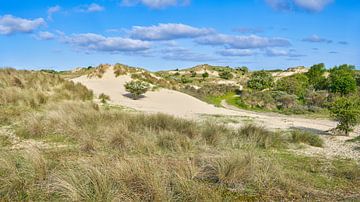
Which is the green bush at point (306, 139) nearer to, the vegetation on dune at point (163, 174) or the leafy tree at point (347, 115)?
the vegetation on dune at point (163, 174)

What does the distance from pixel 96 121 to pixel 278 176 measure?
23.3 feet

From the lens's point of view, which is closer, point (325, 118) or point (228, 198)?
point (228, 198)

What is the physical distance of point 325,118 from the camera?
22.3 metres

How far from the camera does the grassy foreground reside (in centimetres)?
576

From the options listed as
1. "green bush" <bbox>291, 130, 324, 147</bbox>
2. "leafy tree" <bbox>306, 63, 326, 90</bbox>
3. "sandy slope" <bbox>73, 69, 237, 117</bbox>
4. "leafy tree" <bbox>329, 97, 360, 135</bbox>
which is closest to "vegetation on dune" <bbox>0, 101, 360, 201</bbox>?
"green bush" <bbox>291, 130, 324, 147</bbox>

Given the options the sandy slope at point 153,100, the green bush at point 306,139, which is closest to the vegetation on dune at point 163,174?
the green bush at point 306,139

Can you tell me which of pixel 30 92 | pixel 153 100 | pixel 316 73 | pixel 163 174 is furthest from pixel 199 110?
pixel 316 73

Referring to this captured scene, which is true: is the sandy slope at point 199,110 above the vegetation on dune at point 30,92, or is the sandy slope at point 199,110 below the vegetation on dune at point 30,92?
below

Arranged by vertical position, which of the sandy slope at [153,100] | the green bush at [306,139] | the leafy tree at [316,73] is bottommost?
the green bush at [306,139]

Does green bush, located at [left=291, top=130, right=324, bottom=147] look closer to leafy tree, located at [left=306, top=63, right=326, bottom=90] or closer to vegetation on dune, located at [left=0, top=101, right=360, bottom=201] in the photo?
vegetation on dune, located at [left=0, top=101, right=360, bottom=201]

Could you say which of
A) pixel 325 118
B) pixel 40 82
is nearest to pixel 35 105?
pixel 40 82

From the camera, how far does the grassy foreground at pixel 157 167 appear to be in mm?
5758

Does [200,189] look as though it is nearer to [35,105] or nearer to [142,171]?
[142,171]

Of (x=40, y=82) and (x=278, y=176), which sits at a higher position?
(x=40, y=82)
